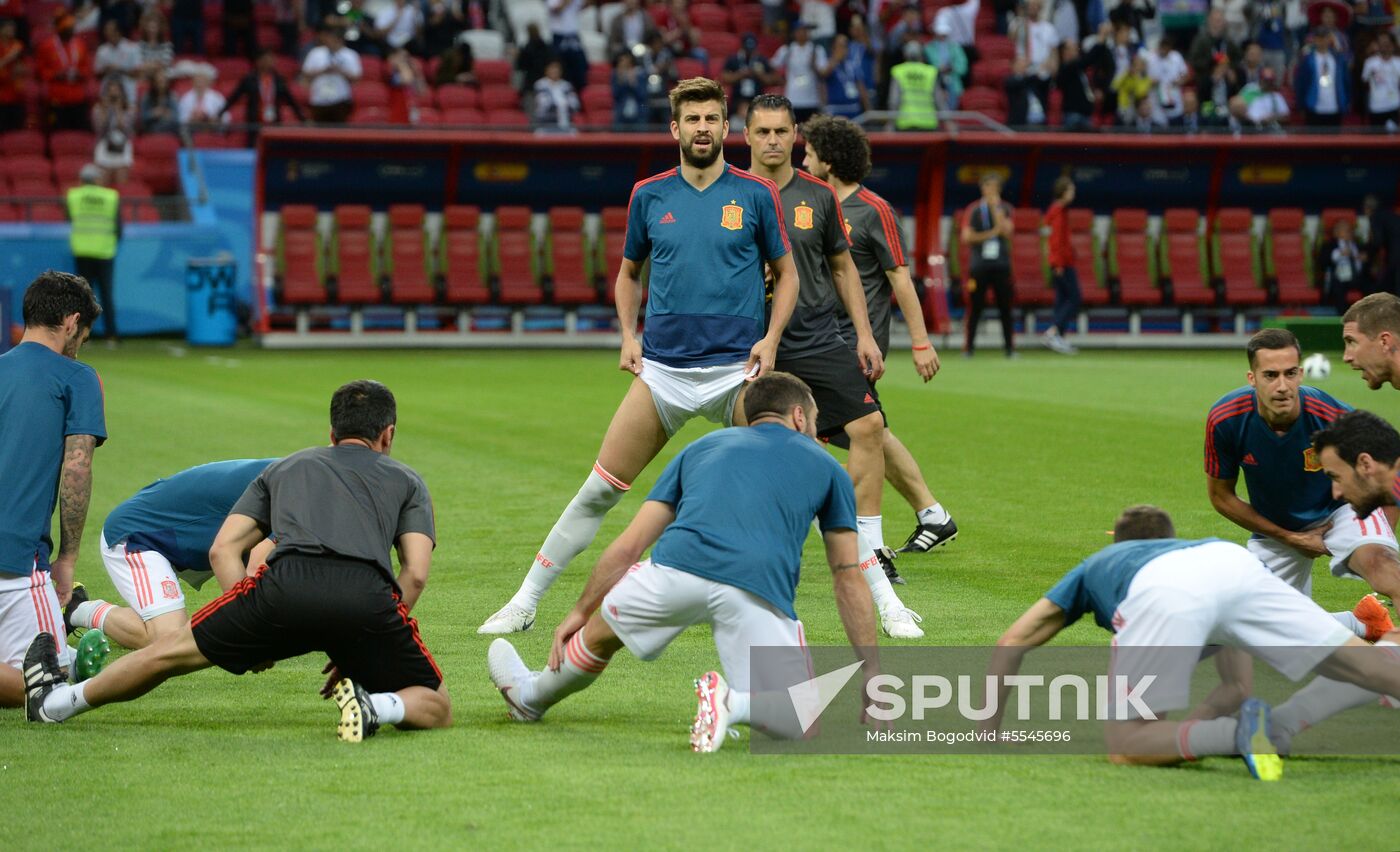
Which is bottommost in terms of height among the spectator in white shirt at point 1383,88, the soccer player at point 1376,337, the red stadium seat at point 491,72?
the soccer player at point 1376,337

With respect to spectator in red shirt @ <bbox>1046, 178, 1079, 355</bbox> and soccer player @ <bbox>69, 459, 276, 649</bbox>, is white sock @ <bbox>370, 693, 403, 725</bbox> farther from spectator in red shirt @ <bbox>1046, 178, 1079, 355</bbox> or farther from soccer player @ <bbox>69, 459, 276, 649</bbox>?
spectator in red shirt @ <bbox>1046, 178, 1079, 355</bbox>

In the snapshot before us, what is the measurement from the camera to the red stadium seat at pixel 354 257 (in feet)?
83.8

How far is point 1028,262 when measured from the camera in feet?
89.2

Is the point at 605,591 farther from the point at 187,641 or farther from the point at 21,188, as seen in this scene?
the point at 21,188

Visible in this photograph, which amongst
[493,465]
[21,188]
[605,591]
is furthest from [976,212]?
[605,591]

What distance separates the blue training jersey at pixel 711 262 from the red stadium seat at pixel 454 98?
20.2 meters

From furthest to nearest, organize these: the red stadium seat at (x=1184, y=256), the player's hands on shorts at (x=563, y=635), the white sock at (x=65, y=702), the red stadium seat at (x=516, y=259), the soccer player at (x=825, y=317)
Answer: the red stadium seat at (x=1184, y=256) < the red stadium seat at (x=516, y=259) < the soccer player at (x=825, y=317) < the white sock at (x=65, y=702) < the player's hands on shorts at (x=563, y=635)

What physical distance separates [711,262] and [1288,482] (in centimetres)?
240

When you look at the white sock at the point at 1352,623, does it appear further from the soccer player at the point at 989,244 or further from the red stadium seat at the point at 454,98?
the red stadium seat at the point at 454,98

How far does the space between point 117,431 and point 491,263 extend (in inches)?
464

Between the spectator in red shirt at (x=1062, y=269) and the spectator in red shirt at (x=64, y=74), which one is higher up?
the spectator in red shirt at (x=64, y=74)

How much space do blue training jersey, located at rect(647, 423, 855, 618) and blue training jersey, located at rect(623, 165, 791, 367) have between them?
178cm

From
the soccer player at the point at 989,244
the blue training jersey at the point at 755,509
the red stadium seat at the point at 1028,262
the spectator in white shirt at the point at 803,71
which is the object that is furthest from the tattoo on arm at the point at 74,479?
the red stadium seat at the point at 1028,262

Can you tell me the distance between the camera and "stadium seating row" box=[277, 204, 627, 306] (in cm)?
2547
